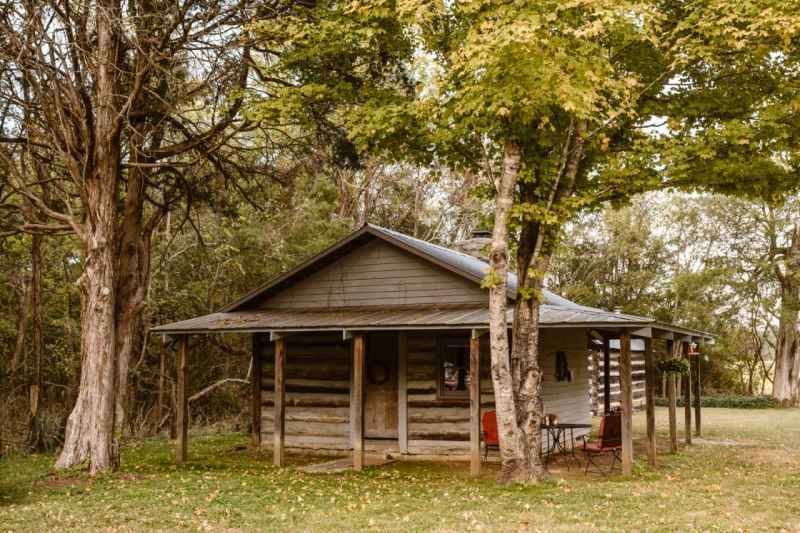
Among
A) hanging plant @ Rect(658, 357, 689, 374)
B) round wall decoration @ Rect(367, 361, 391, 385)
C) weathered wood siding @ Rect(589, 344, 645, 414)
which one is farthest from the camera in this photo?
weathered wood siding @ Rect(589, 344, 645, 414)

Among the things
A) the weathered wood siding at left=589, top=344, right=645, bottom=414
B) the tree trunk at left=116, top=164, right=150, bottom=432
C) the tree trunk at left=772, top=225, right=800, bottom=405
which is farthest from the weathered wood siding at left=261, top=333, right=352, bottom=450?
the tree trunk at left=772, top=225, right=800, bottom=405

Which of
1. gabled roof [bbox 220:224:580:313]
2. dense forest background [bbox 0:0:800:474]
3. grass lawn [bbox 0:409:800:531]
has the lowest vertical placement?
grass lawn [bbox 0:409:800:531]

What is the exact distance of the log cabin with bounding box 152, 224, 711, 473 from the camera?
15195 mm

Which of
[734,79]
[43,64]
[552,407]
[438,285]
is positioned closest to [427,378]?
[438,285]

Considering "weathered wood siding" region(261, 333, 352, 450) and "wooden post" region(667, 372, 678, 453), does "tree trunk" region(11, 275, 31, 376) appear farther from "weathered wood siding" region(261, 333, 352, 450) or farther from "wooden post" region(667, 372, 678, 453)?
"wooden post" region(667, 372, 678, 453)

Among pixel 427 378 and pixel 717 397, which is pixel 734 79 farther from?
pixel 717 397

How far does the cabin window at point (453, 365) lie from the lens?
1627 cm

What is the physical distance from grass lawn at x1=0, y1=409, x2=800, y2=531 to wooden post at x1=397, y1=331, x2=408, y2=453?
1.20 meters

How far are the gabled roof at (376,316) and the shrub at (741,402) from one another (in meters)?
18.4

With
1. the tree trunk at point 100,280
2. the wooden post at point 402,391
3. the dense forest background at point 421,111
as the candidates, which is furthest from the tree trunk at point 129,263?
the wooden post at point 402,391

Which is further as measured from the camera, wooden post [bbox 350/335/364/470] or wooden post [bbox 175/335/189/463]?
wooden post [bbox 175/335/189/463]

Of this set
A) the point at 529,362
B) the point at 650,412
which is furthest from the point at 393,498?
the point at 650,412

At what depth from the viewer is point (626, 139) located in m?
13.8

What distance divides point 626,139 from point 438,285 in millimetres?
4872
